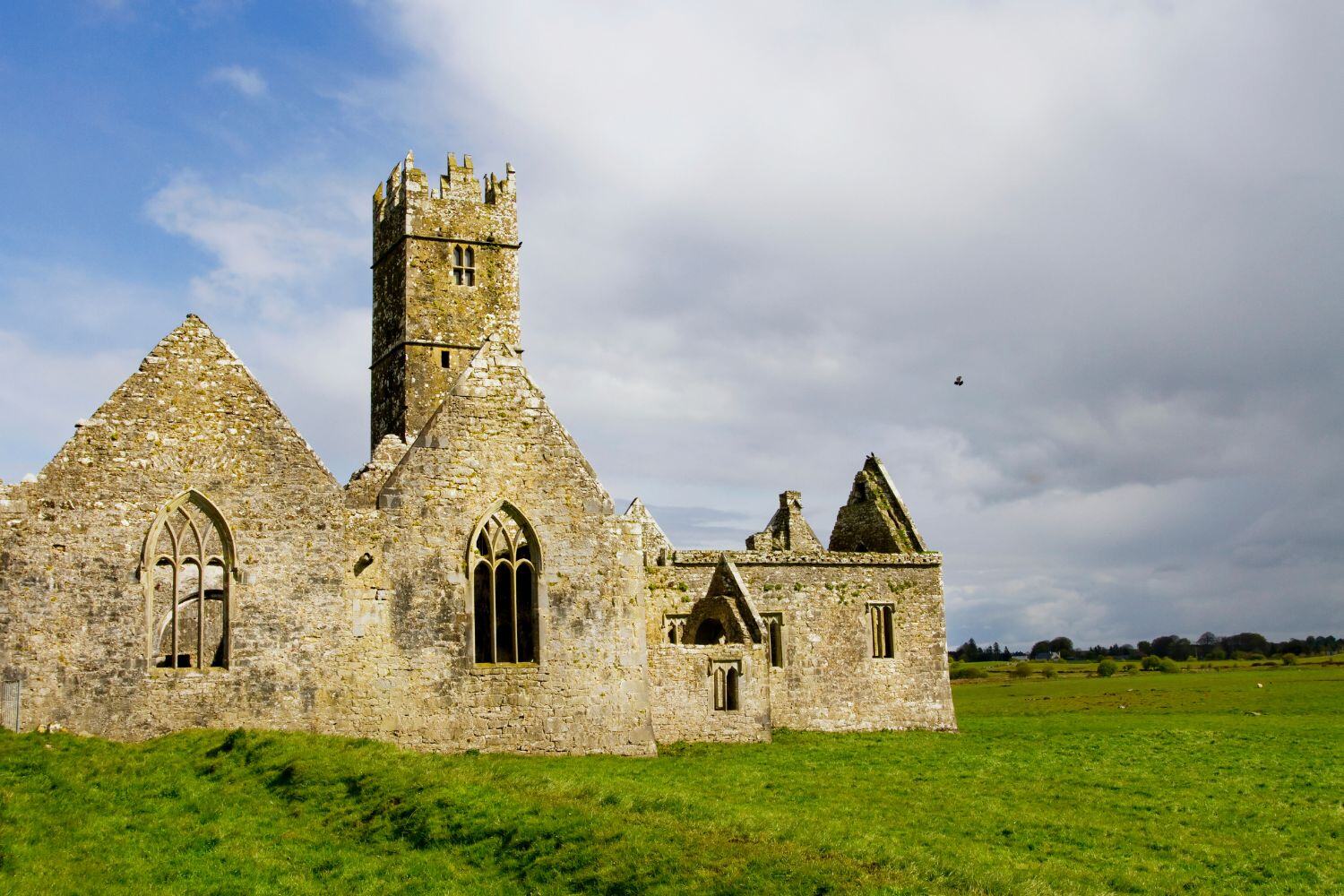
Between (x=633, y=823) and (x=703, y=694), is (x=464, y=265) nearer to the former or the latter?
(x=703, y=694)

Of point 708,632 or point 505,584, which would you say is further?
point 708,632

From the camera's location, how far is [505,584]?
21641 millimetres

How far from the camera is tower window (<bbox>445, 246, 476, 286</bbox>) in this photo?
114ft

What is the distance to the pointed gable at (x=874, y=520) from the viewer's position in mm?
35156

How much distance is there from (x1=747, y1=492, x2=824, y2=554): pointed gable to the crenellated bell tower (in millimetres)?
9892

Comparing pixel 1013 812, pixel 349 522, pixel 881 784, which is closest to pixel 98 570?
pixel 349 522

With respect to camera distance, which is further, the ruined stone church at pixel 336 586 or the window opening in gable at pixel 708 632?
the window opening in gable at pixel 708 632

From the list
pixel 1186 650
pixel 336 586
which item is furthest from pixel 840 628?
pixel 1186 650

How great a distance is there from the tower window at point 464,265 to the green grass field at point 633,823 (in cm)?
1729

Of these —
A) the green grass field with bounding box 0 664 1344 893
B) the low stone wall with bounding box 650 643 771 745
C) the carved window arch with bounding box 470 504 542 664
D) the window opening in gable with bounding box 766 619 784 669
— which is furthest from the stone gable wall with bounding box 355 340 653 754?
the window opening in gable with bounding box 766 619 784 669

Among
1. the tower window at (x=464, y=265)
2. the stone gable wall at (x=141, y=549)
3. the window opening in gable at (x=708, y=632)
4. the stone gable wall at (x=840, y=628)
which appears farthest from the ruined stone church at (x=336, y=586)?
the tower window at (x=464, y=265)

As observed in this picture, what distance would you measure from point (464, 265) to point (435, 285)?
119cm

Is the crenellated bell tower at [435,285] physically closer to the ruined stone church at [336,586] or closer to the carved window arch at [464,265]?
the carved window arch at [464,265]

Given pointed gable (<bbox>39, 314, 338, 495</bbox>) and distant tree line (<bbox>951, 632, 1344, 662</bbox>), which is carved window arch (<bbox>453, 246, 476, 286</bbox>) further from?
distant tree line (<bbox>951, 632, 1344, 662</bbox>)
